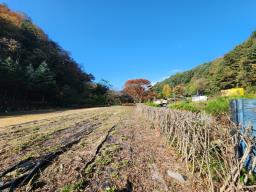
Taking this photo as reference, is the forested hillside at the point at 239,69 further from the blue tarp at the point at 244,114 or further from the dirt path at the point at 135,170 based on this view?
the blue tarp at the point at 244,114

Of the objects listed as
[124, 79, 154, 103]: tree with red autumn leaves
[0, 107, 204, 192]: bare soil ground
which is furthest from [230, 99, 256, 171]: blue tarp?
[124, 79, 154, 103]: tree with red autumn leaves

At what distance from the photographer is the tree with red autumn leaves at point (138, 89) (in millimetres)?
45406

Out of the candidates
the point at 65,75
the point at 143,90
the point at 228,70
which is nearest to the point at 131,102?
the point at 143,90

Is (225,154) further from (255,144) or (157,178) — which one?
(157,178)

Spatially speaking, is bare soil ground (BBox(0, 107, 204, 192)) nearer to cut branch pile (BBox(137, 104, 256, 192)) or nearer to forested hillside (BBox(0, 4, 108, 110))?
cut branch pile (BBox(137, 104, 256, 192))

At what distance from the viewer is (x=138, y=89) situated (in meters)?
45.8

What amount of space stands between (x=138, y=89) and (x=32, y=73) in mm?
24617

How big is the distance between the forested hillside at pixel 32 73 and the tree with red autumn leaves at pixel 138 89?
21.7ft

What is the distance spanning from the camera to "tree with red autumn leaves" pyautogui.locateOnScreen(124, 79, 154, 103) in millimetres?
45406

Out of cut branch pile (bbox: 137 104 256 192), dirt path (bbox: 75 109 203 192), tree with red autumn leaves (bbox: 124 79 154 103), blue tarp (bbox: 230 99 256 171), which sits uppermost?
tree with red autumn leaves (bbox: 124 79 154 103)

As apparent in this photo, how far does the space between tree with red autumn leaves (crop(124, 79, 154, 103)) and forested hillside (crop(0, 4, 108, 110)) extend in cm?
661

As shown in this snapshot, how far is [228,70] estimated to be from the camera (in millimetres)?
35438

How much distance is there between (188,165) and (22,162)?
3.30 metres

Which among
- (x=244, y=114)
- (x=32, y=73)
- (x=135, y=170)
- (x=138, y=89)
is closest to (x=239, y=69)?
(x=138, y=89)
